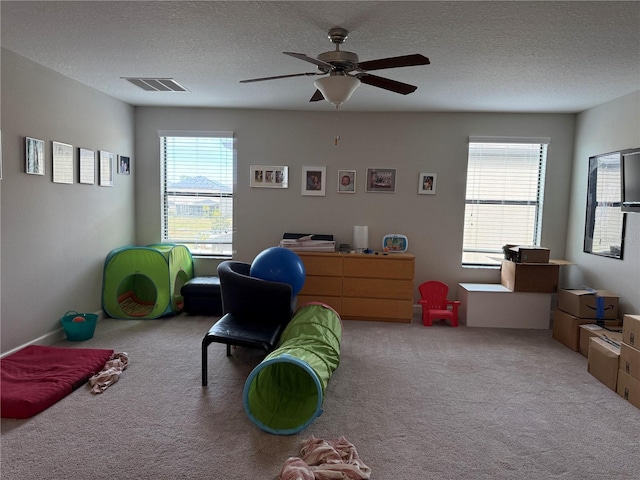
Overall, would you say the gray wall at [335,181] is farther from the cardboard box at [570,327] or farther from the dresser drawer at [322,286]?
the dresser drawer at [322,286]

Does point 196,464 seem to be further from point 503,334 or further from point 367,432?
point 503,334

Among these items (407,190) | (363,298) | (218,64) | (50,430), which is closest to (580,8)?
(218,64)

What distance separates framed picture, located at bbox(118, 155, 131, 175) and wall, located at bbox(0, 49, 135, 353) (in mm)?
84

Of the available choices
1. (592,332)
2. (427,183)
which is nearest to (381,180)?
(427,183)

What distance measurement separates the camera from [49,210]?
13.2 ft

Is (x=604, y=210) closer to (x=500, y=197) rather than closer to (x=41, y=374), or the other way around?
(x=500, y=197)

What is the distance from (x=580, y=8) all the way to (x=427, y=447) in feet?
9.18

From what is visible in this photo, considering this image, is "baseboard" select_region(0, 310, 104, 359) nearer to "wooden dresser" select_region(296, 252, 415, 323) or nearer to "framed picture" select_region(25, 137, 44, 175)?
"framed picture" select_region(25, 137, 44, 175)

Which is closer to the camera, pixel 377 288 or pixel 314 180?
pixel 377 288

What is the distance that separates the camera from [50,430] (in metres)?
2.63

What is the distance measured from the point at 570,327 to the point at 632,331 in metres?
1.13

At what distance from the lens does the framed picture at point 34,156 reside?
3658 mm

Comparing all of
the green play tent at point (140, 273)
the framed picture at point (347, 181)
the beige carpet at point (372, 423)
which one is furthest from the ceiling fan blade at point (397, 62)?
the green play tent at point (140, 273)

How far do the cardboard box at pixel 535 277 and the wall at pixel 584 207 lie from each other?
35 cm
